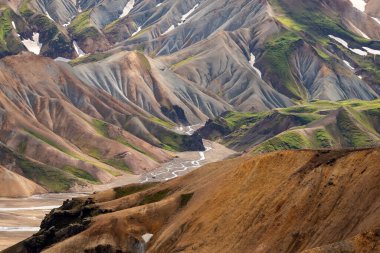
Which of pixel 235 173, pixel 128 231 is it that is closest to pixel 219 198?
pixel 235 173

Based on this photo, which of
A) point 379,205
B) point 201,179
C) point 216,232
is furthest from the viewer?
point 201,179

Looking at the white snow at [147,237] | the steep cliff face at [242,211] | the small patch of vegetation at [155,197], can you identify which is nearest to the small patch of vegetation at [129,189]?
the steep cliff face at [242,211]

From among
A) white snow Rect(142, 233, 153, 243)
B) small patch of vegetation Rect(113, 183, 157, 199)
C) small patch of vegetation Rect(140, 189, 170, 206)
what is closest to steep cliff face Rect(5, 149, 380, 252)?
white snow Rect(142, 233, 153, 243)

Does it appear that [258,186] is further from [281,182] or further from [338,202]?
[338,202]

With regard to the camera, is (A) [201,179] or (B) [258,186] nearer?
(B) [258,186]

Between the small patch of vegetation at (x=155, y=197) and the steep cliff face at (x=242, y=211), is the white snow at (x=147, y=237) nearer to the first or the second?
the steep cliff face at (x=242, y=211)

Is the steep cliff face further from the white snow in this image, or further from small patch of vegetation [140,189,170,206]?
small patch of vegetation [140,189,170,206]

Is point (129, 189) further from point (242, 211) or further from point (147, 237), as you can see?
point (242, 211)

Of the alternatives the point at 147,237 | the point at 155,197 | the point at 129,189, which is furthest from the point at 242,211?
the point at 129,189
